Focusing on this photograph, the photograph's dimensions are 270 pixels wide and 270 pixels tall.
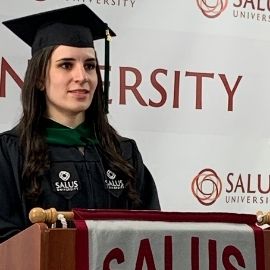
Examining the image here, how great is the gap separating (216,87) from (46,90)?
3.39 feet

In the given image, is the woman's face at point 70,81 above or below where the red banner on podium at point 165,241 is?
above

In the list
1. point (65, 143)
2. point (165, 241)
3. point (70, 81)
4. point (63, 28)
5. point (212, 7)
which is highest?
point (212, 7)

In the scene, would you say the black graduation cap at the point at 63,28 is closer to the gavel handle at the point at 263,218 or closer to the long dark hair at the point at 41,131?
the long dark hair at the point at 41,131

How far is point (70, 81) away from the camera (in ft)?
6.53

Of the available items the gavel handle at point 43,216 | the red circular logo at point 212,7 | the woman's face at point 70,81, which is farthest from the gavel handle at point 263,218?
the red circular logo at point 212,7

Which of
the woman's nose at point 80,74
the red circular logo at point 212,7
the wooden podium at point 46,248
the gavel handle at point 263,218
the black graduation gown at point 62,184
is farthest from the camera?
the red circular logo at point 212,7

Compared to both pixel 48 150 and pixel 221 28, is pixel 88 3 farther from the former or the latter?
pixel 48 150

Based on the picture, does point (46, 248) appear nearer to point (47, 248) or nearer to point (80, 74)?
point (47, 248)

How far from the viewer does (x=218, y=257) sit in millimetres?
1487

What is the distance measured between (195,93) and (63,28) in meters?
0.91

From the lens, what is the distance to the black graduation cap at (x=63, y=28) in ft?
6.73

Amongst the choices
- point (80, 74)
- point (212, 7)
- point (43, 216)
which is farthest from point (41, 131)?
point (212, 7)

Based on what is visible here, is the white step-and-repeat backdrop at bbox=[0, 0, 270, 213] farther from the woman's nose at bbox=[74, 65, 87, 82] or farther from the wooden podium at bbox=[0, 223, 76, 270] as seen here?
the wooden podium at bbox=[0, 223, 76, 270]

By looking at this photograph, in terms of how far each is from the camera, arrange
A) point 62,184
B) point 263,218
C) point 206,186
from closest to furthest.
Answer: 1. point 263,218
2. point 62,184
3. point 206,186
